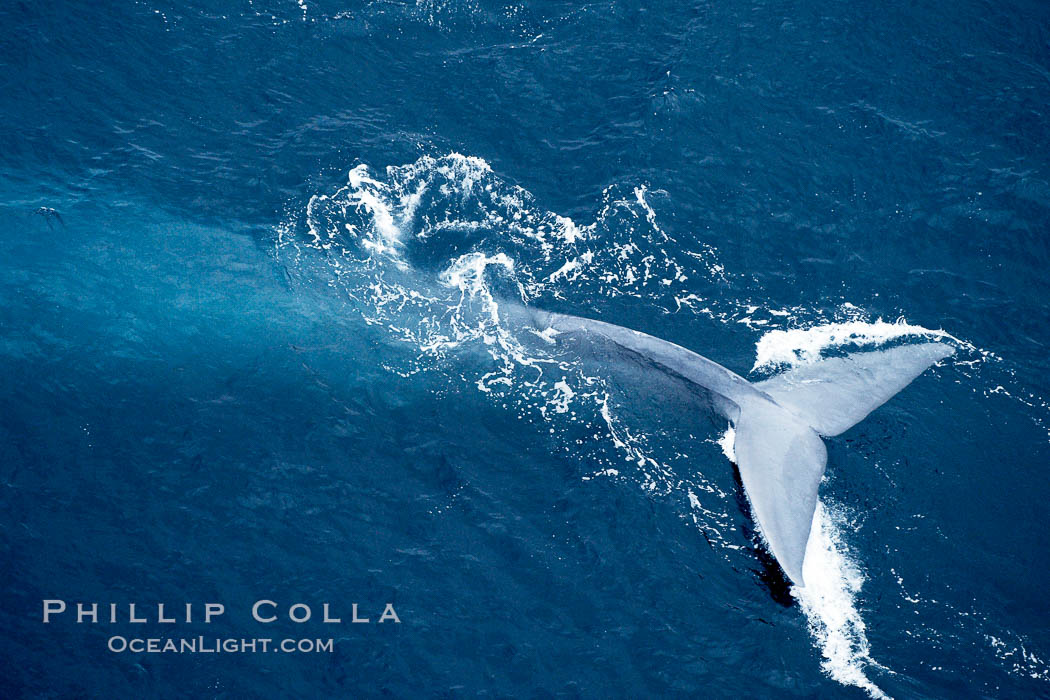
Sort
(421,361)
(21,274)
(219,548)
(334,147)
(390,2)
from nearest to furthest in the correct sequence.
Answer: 1. (219,548)
2. (421,361)
3. (21,274)
4. (334,147)
5. (390,2)

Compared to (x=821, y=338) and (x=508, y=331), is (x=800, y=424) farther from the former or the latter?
(x=508, y=331)

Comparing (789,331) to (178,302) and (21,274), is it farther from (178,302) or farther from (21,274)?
(21,274)

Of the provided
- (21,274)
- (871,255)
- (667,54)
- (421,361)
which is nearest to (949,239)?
(871,255)

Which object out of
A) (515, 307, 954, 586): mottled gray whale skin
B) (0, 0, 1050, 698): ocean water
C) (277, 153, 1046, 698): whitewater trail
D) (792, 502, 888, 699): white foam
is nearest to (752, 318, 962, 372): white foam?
(277, 153, 1046, 698): whitewater trail

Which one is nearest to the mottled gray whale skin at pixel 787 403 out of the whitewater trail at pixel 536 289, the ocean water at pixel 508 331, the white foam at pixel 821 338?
the white foam at pixel 821 338

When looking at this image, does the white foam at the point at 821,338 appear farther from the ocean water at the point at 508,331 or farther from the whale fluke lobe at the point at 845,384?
the whale fluke lobe at the point at 845,384

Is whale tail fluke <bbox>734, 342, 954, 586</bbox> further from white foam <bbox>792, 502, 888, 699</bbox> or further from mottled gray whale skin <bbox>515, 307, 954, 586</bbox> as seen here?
white foam <bbox>792, 502, 888, 699</bbox>
